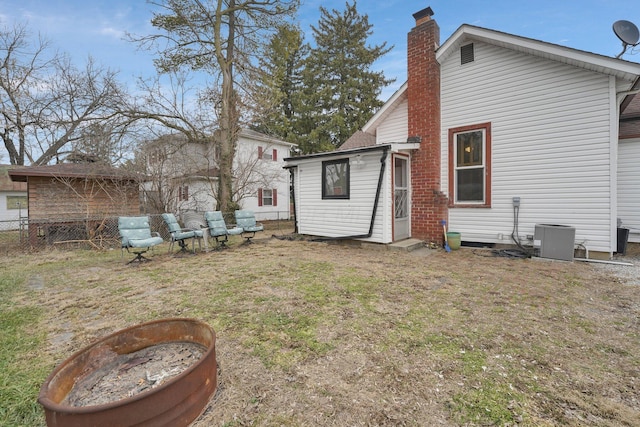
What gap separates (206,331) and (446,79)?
26.6 feet

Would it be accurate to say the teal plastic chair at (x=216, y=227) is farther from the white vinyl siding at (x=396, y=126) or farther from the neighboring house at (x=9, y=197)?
the neighboring house at (x=9, y=197)

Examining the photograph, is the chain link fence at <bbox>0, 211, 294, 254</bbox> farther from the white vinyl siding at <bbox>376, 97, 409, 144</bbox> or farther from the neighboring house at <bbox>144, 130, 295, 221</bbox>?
the white vinyl siding at <bbox>376, 97, 409, 144</bbox>

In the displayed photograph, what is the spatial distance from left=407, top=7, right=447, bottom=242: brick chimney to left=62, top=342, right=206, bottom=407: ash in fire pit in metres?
6.58

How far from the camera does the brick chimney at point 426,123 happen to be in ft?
24.2

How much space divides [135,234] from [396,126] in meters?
7.64

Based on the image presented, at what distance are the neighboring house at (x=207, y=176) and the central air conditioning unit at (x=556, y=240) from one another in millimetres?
11704

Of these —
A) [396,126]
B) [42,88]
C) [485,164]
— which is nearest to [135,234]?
[396,126]

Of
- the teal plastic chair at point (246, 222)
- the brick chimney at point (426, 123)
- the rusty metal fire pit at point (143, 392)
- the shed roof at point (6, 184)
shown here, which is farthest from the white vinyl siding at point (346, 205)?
the shed roof at point (6, 184)

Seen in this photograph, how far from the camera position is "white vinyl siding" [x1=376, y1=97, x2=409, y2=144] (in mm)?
8273

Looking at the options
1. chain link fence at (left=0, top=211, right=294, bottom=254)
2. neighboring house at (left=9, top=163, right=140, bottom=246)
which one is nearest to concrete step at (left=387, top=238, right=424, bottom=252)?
chain link fence at (left=0, top=211, right=294, bottom=254)

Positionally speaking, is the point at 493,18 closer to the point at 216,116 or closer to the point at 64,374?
the point at 216,116

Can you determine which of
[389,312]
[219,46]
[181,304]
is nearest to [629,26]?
[389,312]

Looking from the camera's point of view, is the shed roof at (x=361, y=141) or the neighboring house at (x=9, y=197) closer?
the shed roof at (x=361, y=141)

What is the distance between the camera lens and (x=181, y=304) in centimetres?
372
